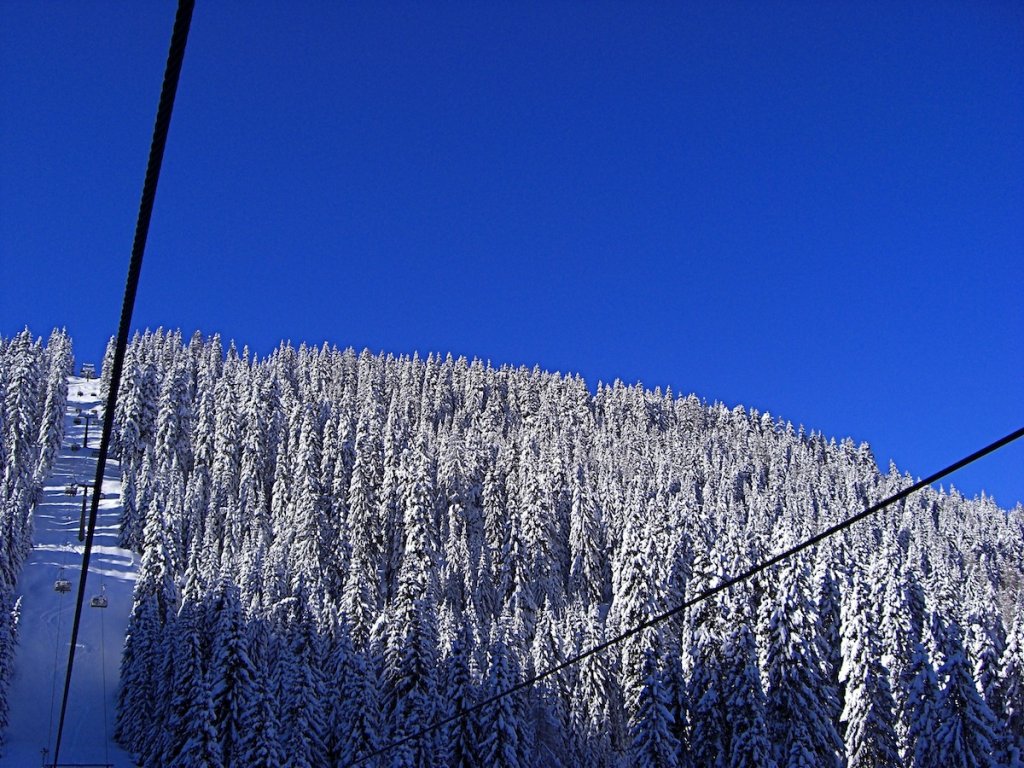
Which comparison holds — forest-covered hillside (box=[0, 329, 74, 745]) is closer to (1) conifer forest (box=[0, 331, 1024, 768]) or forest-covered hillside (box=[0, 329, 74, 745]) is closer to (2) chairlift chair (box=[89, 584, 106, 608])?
(1) conifer forest (box=[0, 331, 1024, 768])

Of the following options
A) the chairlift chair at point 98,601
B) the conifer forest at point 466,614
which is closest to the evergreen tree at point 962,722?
the conifer forest at point 466,614

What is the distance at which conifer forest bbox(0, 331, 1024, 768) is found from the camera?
1582 inches

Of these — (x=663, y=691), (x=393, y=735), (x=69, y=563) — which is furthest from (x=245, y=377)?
(x=663, y=691)

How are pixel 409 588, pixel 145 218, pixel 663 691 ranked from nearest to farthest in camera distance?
1. pixel 145 218
2. pixel 663 691
3. pixel 409 588

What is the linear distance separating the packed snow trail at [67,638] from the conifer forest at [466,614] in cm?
383

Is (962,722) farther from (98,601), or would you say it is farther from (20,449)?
(20,449)

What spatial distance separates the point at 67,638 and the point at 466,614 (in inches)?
1682

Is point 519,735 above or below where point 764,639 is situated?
below

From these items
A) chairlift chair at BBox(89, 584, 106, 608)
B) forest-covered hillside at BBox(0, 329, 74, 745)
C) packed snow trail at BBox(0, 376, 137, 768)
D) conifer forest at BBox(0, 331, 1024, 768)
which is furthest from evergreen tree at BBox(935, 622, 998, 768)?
chairlift chair at BBox(89, 584, 106, 608)

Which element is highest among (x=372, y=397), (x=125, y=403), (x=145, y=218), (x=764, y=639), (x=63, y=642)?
(x=372, y=397)

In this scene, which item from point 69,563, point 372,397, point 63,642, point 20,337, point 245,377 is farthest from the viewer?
point 372,397

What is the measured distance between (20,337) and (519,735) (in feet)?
403

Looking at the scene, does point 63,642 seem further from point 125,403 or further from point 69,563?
point 125,403

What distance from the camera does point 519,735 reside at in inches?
1689
